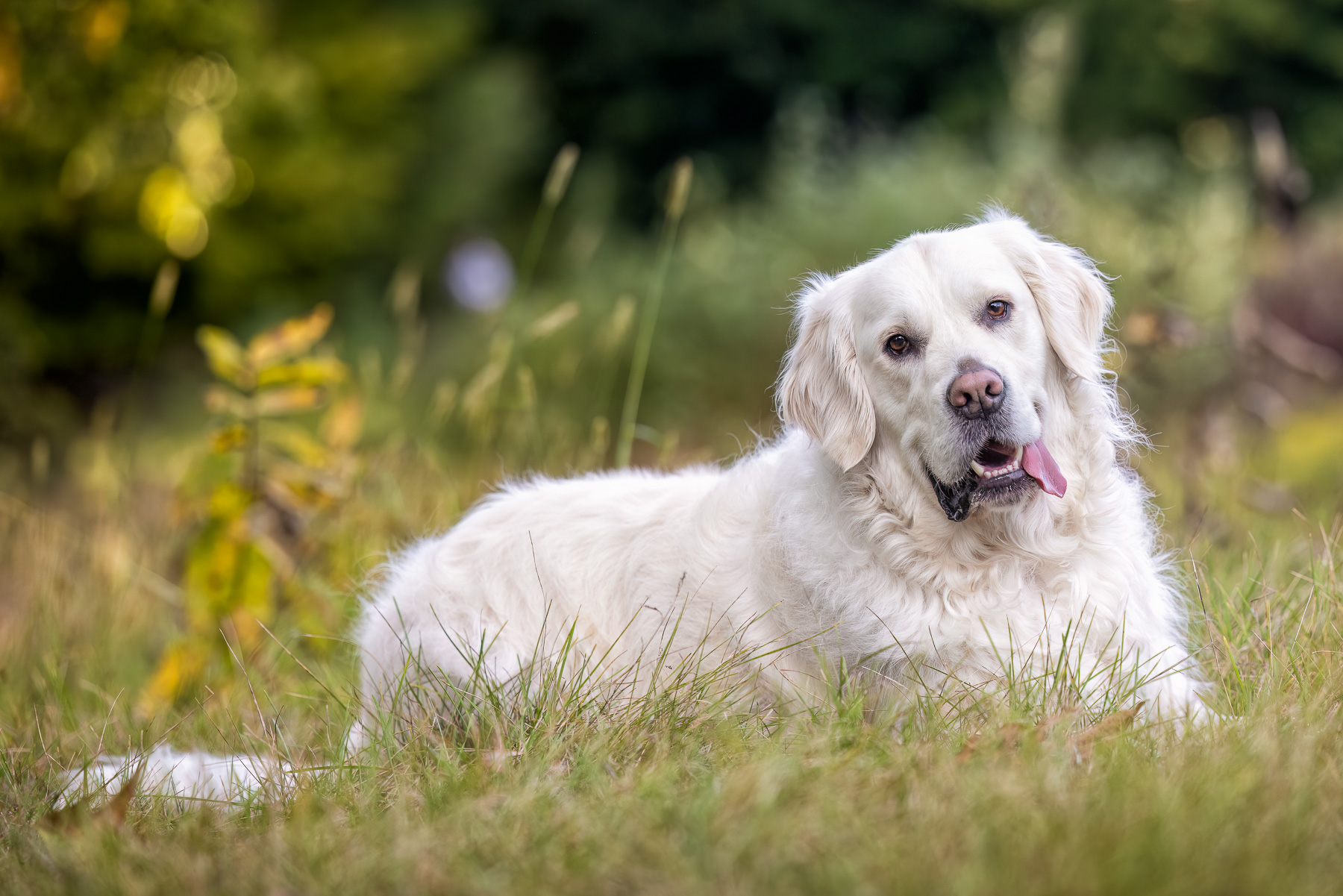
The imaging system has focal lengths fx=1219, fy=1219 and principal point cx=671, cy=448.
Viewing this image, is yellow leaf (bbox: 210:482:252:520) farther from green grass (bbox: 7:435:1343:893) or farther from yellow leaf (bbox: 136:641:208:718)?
green grass (bbox: 7:435:1343:893)

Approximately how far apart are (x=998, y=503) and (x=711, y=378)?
6.86m

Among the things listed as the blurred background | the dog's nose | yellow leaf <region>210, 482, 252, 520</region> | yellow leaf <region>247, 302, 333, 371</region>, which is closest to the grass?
the blurred background

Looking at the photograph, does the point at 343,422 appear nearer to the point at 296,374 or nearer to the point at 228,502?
the point at 296,374

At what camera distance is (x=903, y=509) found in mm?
2840

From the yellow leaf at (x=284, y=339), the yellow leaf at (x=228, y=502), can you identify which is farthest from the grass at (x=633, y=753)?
the yellow leaf at (x=284, y=339)

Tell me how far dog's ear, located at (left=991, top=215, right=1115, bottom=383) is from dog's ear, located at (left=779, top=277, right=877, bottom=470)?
44 cm

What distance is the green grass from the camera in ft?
6.11

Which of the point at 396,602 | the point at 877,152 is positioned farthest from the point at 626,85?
the point at 396,602

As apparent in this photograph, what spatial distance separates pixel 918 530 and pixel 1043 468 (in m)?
0.31

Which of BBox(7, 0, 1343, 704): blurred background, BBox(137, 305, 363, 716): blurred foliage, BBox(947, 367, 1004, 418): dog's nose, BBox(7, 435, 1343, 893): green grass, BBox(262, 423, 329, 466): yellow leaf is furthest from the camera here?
BBox(7, 0, 1343, 704): blurred background

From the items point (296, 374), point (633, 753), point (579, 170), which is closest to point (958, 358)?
point (633, 753)

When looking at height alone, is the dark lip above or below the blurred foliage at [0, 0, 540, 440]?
below

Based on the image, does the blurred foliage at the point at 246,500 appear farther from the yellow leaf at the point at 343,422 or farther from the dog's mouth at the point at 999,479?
the dog's mouth at the point at 999,479

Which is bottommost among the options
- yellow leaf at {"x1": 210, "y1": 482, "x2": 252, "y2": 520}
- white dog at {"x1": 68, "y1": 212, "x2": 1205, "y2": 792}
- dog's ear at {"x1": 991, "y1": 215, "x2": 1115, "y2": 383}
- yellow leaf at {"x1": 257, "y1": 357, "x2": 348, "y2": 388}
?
white dog at {"x1": 68, "y1": 212, "x2": 1205, "y2": 792}
